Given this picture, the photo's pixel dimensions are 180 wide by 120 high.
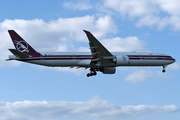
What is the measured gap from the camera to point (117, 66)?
52000 mm

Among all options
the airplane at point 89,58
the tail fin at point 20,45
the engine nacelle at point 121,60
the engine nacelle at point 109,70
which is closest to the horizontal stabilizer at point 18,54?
the airplane at point 89,58

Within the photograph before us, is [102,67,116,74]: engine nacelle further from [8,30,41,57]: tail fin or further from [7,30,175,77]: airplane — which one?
[8,30,41,57]: tail fin

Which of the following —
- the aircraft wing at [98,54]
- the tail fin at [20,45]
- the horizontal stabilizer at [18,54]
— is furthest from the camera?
the tail fin at [20,45]

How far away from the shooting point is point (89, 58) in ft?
169

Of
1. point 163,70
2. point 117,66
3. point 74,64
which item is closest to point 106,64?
point 117,66

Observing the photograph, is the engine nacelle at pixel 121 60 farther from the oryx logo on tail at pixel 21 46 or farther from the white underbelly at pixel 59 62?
the oryx logo on tail at pixel 21 46

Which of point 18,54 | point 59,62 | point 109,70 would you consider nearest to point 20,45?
point 18,54

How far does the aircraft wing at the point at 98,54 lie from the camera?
45.6m

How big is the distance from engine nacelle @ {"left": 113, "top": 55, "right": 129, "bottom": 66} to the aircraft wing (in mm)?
851

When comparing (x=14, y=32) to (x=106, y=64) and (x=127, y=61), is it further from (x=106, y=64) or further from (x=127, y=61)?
(x=127, y=61)

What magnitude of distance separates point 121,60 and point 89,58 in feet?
20.0

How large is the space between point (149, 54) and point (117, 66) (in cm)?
715

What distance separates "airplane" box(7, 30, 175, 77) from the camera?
48750mm

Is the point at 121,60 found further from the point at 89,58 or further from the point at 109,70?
the point at 89,58
